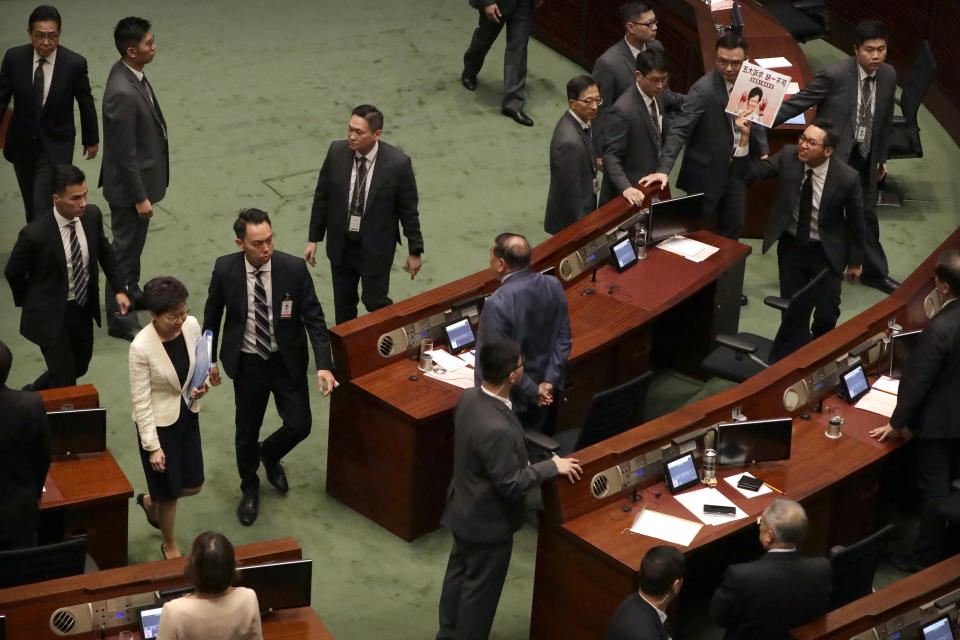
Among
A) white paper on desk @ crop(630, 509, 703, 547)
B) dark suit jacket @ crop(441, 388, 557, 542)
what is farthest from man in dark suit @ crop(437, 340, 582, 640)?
white paper on desk @ crop(630, 509, 703, 547)

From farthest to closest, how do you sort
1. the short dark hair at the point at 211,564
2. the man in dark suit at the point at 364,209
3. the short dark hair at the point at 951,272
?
the man in dark suit at the point at 364,209 → the short dark hair at the point at 951,272 → the short dark hair at the point at 211,564

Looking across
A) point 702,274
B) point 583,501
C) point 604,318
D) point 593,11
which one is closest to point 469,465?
point 583,501

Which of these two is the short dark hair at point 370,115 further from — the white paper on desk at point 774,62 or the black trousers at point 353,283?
the white paper on desk at point 774,62

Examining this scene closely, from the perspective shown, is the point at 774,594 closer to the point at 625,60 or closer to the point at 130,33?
the point at 625,60

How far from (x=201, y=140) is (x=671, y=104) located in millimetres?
3585

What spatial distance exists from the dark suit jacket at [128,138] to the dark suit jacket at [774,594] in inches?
165

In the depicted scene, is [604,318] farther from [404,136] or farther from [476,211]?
[404,136]

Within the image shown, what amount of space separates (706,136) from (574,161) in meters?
0.94

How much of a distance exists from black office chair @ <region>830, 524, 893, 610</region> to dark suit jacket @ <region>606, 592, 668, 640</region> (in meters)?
0.97

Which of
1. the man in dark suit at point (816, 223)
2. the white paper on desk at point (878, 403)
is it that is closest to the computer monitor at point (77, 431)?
the man in dark suit at point (816, 223)

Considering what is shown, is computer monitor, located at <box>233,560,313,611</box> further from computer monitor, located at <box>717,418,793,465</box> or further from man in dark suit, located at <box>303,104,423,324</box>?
man in dark suit, located at <box>303,104,423,324</box>

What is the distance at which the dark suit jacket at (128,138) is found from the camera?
25.6ft

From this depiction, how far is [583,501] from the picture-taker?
600 cm

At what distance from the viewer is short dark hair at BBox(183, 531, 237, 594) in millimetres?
4648
